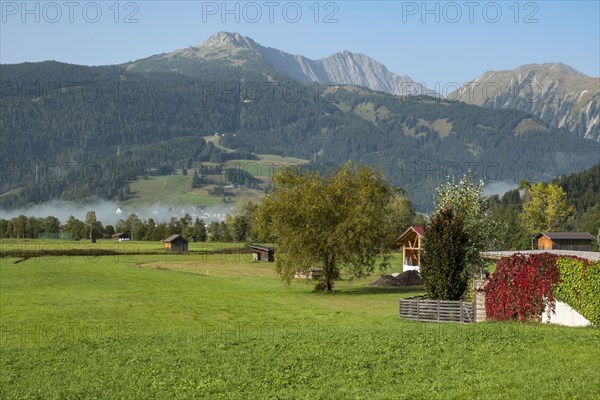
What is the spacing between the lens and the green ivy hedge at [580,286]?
37125 mm

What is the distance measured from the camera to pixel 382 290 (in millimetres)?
73875

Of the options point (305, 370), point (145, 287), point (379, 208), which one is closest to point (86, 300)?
point (145, 287)

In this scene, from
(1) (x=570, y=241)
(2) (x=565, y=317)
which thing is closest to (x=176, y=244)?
(1) (x=570, y=241)

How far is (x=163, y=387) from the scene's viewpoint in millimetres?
25688

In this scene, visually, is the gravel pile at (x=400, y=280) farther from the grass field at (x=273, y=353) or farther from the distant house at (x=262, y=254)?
the distant house at (x=262, y=254)

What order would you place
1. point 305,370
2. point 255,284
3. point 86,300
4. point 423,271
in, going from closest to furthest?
point 305,370 → point 423,271 → point 86,300 → point 255,284

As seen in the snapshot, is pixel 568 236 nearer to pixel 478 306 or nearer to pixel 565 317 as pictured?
pixel 478 306

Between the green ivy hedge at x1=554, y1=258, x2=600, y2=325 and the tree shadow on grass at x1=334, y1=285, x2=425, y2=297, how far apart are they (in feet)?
91.8

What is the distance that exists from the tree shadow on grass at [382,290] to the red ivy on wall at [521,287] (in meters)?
23.8

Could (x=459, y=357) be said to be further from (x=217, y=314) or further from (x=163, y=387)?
(x=217, y=314)

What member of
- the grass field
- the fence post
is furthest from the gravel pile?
the fence post

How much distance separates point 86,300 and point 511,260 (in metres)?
36.2

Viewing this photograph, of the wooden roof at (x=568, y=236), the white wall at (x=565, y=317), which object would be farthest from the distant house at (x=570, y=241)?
the white wall at (x=565, y=317)

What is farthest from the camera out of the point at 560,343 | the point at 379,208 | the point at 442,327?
the point at 379,208
